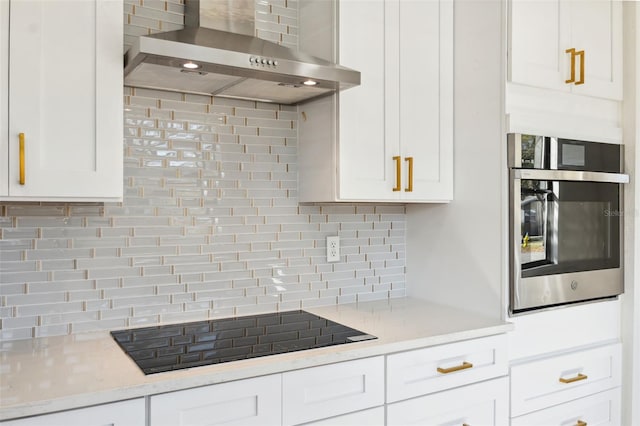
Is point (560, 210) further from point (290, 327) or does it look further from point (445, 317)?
point (290, 327)

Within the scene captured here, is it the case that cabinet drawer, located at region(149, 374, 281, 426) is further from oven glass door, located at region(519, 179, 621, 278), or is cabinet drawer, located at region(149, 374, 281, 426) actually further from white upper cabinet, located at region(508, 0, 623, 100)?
white upper cabinet, located at region(508, 0, 623, 100)

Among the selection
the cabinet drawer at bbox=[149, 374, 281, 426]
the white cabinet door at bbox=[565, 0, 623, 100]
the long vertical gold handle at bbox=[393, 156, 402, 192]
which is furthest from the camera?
the white cabinet door at bbox=[565, 0, 623, 100]

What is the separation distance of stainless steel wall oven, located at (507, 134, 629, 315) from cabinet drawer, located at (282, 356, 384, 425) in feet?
2.29

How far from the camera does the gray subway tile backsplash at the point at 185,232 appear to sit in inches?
72.5

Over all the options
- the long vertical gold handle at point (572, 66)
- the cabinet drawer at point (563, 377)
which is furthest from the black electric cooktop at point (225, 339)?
the long vertical gold handle at point (572, 66)

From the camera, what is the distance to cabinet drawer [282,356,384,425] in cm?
160

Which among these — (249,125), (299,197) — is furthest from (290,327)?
(249,125)

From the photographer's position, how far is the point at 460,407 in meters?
1.93

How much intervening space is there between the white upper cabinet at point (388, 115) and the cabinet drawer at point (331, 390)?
0.66 meters

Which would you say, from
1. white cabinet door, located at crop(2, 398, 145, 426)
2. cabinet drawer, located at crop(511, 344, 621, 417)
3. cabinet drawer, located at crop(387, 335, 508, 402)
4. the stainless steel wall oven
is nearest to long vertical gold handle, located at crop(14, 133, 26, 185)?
white cabinet door, located at crop(2, 398, 145, 426)

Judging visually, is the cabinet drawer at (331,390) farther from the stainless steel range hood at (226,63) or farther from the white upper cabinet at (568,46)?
the white upper cabinet at (568,46)

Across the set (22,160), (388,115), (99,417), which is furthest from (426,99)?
(99,417)

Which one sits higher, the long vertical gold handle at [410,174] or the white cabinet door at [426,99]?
the white cabinet door at [426,99]

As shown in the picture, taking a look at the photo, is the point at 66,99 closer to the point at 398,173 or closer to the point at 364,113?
the point at 364,113
